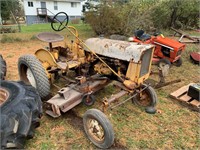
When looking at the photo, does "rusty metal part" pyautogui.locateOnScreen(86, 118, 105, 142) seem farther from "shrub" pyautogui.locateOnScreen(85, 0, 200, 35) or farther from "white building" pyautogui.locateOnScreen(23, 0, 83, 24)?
"white building" pyautogui.locateOnScreen(23, 0, 83, 24)

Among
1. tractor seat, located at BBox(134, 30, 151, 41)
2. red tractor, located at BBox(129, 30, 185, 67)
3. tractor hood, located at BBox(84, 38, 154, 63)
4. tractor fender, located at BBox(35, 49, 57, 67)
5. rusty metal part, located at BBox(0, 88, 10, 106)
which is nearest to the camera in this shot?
rusty metal part, located at BBox(0, 88, 10, 106)

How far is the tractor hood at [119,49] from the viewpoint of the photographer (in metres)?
2.93

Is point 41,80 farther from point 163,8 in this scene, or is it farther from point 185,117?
point 163,8

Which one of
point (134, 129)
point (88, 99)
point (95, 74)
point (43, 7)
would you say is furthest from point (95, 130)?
point (43, 7)

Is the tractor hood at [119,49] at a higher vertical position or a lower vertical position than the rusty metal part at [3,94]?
higher

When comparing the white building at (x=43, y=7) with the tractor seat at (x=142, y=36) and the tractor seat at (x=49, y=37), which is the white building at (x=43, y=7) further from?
the tractor seat at (x=49, y=37)

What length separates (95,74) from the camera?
3693mm

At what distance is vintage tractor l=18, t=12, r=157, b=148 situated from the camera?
2.69m

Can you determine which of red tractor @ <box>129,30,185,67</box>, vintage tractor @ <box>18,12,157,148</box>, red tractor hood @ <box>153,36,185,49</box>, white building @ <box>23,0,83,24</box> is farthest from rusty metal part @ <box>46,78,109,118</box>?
white building @ <box>23,0,83,24</box>

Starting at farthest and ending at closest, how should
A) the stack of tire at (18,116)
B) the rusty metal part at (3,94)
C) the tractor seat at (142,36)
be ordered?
the tractor seat at (142,36)
the rusty metal part at (3,94)
the stack of tire at (18,116)

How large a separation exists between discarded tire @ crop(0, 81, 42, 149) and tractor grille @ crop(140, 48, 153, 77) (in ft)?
5.40

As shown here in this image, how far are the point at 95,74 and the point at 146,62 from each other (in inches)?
40.5

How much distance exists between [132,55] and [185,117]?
145cm

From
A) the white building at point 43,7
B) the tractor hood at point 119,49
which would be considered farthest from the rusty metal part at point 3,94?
the white building at point 43,7
